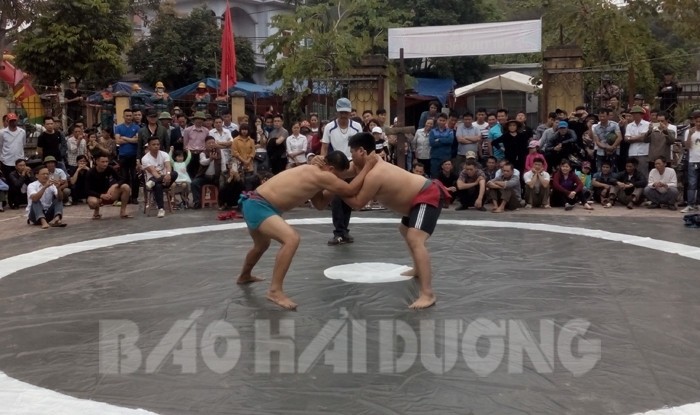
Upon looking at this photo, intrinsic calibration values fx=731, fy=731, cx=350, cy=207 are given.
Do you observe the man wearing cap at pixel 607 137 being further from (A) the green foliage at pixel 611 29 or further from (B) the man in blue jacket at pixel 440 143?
(A) the green foliage at pixel 611 29

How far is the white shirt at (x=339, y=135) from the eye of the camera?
753 centimetres

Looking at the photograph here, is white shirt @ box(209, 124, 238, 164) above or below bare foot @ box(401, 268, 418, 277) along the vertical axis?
above

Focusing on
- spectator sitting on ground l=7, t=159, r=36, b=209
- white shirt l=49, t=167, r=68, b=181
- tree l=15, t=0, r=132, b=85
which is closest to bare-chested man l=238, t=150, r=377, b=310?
white shirt l=49, t=167, r=68, b=181

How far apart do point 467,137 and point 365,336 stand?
6.94 m

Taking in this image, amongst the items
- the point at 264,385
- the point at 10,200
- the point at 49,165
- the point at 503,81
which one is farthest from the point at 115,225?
the point at 503,81

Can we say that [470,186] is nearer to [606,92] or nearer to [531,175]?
[531,175]

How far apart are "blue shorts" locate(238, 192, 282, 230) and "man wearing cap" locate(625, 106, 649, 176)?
690cm

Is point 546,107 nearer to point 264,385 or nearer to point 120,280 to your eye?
point 120,280

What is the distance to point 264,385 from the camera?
3342 mm

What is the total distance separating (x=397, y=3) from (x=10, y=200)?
16.2 meters

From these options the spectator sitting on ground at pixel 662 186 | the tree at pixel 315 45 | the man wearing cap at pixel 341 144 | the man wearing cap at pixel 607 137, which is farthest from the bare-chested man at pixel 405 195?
the tree at pixel 315 45

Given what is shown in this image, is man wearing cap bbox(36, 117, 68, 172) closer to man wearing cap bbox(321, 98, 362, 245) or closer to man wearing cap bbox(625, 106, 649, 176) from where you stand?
man wearing cap bbox(321, 98, 362, 245)

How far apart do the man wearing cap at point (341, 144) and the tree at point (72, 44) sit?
464 inches

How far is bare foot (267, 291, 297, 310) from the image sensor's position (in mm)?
4676
